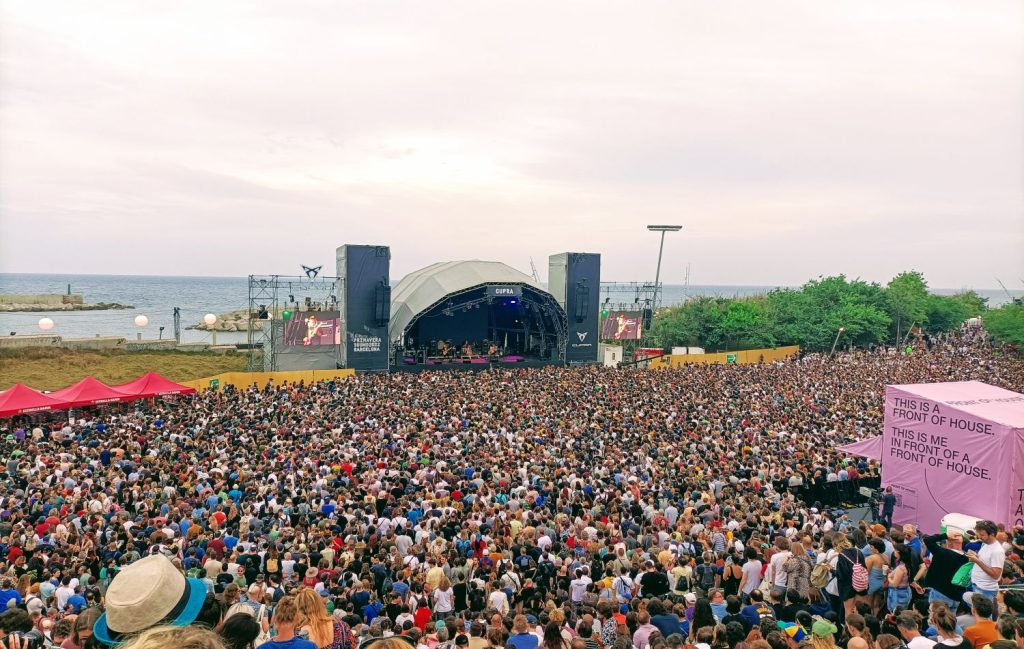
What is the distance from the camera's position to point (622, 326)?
124 feet

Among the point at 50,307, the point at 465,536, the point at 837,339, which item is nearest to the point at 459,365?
the point at 837,339

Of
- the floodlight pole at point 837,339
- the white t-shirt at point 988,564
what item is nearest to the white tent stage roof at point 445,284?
the floodlight pole at point 837,339

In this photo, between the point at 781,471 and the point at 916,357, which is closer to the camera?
the point at 781,471

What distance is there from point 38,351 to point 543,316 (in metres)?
24.6

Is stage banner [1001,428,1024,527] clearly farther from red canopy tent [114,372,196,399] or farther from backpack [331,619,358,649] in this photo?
red canopy tent [114,372,196,399]

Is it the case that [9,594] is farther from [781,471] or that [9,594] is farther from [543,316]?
[543,316]

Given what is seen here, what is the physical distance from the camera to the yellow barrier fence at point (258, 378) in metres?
26.2

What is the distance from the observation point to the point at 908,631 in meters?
5.70

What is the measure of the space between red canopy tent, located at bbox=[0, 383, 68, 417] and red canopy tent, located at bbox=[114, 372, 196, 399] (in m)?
1.97

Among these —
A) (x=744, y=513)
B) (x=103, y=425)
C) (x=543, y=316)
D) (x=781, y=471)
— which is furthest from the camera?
(x=543, y=316)

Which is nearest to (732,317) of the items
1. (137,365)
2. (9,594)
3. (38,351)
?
(137,365)

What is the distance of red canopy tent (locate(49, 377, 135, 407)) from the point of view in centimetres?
1934

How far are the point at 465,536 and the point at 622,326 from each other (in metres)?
28.3

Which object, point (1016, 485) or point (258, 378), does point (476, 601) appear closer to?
point (1016, 485)
